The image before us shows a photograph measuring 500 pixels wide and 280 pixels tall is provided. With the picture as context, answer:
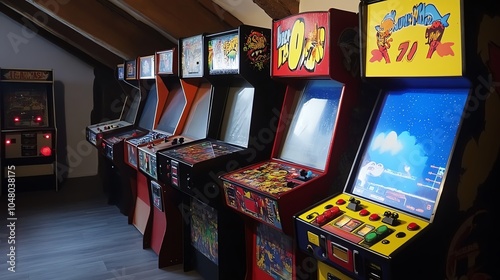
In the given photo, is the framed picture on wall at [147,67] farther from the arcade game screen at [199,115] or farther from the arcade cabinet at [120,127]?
the arcade game screen at [199,115]

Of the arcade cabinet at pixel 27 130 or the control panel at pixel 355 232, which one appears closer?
the control panel at pixel 355 232

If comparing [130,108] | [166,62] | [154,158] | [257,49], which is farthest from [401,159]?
[130,108]

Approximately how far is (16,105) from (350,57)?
5065mm

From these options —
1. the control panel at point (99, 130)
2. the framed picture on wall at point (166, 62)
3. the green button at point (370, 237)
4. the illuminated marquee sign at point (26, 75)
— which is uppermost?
the illuminated marquee sign at point (26, 75)

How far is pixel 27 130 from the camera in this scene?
541cm

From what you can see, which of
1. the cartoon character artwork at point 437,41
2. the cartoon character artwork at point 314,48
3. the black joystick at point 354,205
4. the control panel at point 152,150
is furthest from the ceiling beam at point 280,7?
the black joystick at point 354,205

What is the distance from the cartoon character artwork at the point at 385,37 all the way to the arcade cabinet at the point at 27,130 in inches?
194

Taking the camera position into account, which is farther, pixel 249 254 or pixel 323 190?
pixel 249 254

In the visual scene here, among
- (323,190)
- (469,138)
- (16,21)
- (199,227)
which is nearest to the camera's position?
(469,138)

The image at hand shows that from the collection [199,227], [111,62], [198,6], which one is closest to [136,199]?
[199,227]

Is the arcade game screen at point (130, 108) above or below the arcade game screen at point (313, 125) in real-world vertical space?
above

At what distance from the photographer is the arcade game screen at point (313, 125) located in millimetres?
2094

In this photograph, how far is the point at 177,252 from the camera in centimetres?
339

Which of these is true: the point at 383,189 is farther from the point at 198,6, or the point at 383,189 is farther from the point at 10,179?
the point at 10,179
